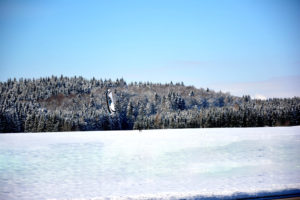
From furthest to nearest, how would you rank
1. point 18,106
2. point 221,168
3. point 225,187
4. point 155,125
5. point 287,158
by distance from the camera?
point 18,106
point 155,125
point 287,158
point 221,168
point 225,187

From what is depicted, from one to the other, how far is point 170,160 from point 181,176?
2.91m

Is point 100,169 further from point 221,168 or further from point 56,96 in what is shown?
point 56,96

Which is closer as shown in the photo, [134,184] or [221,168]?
[134,184]

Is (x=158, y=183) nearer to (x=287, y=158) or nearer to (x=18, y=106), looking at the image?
(x=287, y=158)

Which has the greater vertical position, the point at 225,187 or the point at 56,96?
the point at 56,96

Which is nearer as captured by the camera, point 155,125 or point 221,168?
point 221,168

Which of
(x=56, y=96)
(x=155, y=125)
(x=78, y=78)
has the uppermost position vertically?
(x=78, y=78)

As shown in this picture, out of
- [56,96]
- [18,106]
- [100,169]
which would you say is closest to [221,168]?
Answer: [100,169]

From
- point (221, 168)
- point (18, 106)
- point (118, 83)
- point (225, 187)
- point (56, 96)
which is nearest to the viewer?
point (225, 187)

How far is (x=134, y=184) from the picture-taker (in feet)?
22.2

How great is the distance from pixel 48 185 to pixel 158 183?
2.36m

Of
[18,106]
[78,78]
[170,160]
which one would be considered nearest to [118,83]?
[78,78]

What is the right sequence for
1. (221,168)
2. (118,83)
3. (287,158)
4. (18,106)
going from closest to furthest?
(221,168) < (287,158) < (18,106) < (118,83)

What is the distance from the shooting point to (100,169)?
888 centimetres
